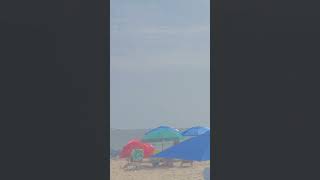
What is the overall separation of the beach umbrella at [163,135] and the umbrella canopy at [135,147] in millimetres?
1209

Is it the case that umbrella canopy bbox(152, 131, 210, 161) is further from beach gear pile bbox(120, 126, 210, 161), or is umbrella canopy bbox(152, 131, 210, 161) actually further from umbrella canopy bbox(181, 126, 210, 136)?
umbrella canopy bbox(181, 126, 210, 136)

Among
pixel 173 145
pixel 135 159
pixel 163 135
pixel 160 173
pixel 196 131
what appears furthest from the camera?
Result: pixel 163 135

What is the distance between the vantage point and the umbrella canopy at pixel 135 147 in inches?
538

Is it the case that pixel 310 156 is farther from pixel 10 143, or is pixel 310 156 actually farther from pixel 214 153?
pixel 10 143

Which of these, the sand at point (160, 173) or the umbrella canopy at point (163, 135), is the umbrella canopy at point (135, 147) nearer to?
the sand at point (160, 173)

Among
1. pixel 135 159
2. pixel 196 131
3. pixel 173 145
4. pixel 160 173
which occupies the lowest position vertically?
pixel 160 173

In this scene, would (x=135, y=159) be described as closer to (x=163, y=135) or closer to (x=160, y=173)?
(x=160, y=173)

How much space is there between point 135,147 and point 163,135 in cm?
160

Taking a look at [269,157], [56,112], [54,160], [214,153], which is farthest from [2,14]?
[269,157]

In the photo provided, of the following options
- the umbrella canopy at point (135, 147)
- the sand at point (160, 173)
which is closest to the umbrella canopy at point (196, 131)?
the sand at point (160, 173)

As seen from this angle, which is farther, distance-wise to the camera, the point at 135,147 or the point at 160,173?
the point at 135,147

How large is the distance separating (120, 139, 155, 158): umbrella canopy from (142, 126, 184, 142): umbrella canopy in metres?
1.21

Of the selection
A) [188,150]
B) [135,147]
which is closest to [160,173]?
[188,150]

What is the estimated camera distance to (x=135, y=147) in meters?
Answer: 13.9
